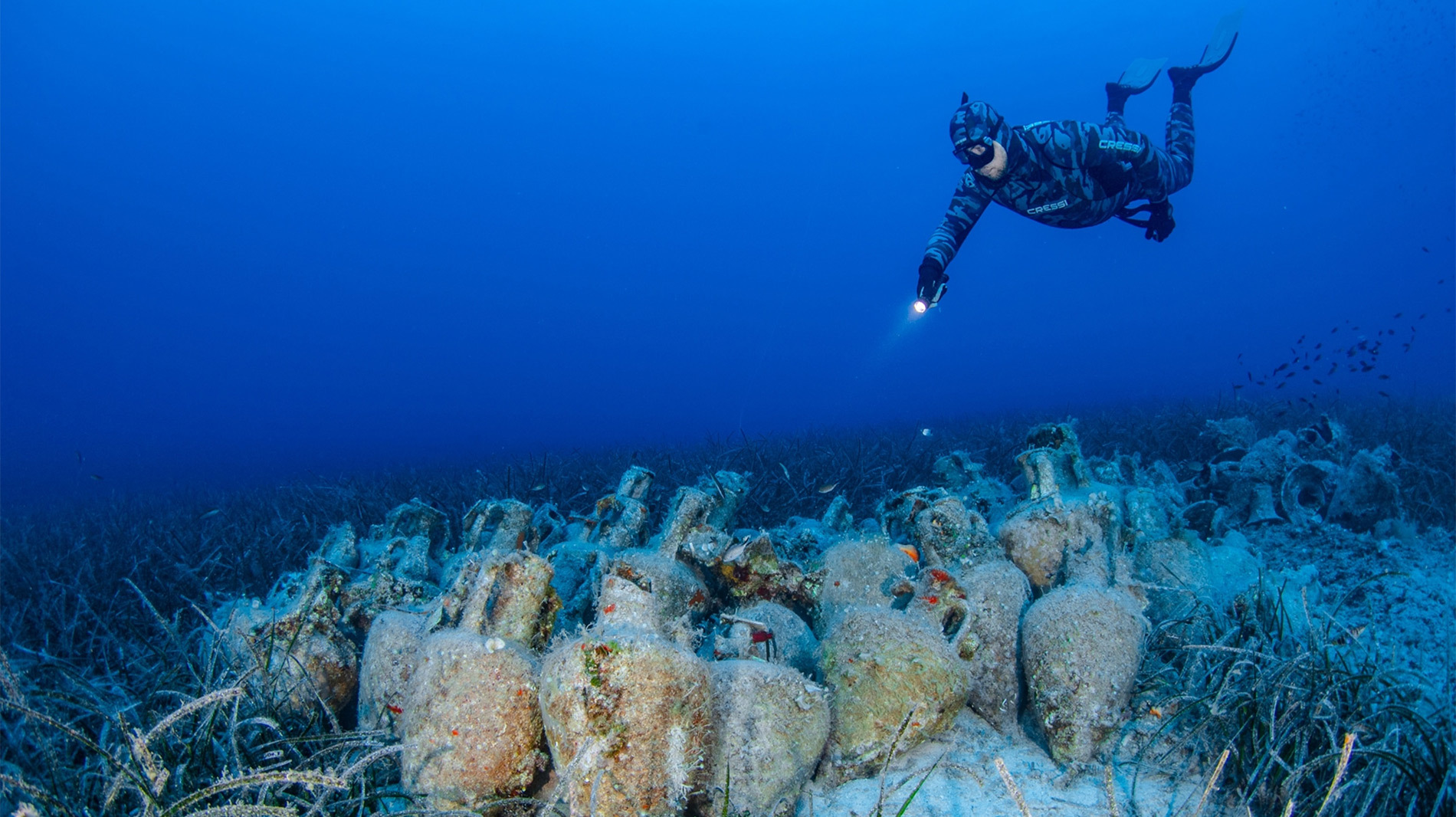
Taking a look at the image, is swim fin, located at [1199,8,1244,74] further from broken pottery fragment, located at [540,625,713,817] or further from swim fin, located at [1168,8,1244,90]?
broken pottery fragment, located at [540,625,713,817]

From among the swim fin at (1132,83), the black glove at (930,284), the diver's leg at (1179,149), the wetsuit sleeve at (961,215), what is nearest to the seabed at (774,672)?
the black glove at (930,284)

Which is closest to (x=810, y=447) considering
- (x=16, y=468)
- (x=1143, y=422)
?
(x=1143, y=422)

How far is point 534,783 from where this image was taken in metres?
1.68

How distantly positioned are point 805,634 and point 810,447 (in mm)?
6112

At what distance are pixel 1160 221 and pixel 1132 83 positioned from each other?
322 cm

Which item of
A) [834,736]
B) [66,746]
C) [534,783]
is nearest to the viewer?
[534,783]

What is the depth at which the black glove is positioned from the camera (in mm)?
5496

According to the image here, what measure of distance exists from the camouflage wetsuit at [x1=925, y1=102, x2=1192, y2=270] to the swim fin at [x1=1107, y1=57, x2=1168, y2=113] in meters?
2.25

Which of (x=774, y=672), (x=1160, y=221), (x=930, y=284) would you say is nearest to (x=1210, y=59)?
(x=1160, y=221)

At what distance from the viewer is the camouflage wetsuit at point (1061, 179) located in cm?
593

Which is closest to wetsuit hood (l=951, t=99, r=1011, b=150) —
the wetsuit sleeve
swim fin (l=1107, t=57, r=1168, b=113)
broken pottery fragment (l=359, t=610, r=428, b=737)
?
the wetsuit sleeve

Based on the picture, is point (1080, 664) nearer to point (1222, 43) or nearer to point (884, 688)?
point (884, 688)

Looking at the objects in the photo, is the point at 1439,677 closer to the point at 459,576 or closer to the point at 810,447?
the point at 459,576

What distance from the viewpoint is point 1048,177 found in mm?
6090
